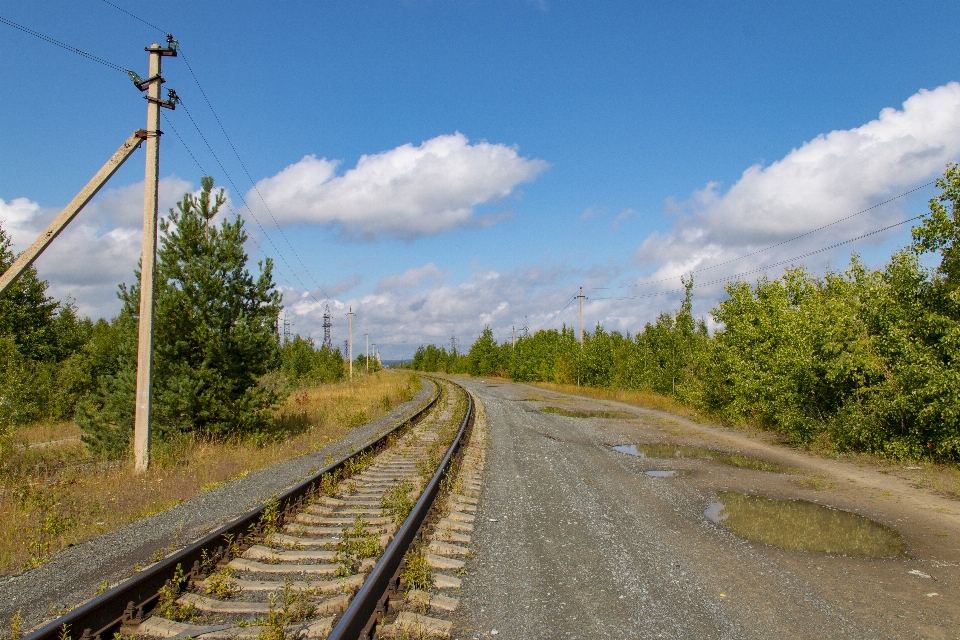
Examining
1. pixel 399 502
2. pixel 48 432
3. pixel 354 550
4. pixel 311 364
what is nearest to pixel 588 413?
pixel 399 502

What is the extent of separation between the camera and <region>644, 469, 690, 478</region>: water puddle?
34.0 ft

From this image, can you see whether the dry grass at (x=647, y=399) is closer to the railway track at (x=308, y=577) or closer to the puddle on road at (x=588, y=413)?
the puddle on road at (x=588, y=413)

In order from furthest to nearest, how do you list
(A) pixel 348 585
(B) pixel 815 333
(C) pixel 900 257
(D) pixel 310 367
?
(D) pixel 310 367
(B) pixel 815 333
(C) pixel 900 257
(A) pixel 348 585

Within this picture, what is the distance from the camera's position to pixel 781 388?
602 inches

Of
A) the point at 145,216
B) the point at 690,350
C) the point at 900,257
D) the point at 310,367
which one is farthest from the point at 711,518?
the point at 310,367

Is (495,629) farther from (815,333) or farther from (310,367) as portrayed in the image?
(310,367)

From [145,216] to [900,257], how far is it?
1495 centimetres

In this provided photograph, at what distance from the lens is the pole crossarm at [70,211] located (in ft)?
26.1

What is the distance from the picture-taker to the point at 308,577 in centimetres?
482

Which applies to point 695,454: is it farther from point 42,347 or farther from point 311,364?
point 311,364

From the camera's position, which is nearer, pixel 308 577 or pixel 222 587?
pixel 222 587

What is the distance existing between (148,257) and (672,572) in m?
9.57

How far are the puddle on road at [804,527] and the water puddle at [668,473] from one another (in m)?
1.57

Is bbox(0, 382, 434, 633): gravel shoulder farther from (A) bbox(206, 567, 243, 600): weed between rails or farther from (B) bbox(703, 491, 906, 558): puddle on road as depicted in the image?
(B) bbox(703, 491, 906, 558): puddle on road
